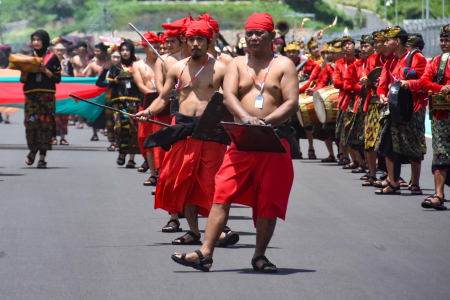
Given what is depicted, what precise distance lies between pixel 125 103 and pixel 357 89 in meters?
3.82

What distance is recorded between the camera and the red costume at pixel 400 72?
10086mm

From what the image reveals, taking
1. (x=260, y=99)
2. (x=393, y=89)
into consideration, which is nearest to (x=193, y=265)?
(x=260, y=99)

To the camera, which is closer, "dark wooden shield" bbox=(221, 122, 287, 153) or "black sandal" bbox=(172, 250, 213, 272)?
"dark wooden shield" bbox=(221, 122, 287, 153)

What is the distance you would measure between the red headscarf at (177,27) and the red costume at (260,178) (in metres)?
2.54

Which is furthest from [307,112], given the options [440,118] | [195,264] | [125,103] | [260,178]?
[195,264]

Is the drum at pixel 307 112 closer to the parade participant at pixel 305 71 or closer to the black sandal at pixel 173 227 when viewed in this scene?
the parade participant at pixel 305 71

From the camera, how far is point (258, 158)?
644 cm

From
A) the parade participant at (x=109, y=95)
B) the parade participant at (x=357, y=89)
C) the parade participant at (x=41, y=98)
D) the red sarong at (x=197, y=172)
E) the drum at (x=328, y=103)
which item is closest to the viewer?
the red sarong at (x=197, y=172)

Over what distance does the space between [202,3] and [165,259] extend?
116812 millimetres

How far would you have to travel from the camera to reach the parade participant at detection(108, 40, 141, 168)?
14250 mm

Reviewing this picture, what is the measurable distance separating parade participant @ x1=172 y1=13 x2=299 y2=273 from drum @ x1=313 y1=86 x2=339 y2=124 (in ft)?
26.5

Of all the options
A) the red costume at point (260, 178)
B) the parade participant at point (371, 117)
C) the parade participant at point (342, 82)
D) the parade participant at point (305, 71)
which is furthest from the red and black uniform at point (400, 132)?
the parade participant at point (305, 71)

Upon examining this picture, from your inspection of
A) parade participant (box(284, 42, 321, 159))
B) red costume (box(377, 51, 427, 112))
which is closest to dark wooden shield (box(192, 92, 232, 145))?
red costume (box(377, 51, 427, 112))

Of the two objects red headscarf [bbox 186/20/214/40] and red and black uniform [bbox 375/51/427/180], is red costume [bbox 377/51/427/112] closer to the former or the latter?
red and black uniform [bbox 375/51/427/180]
